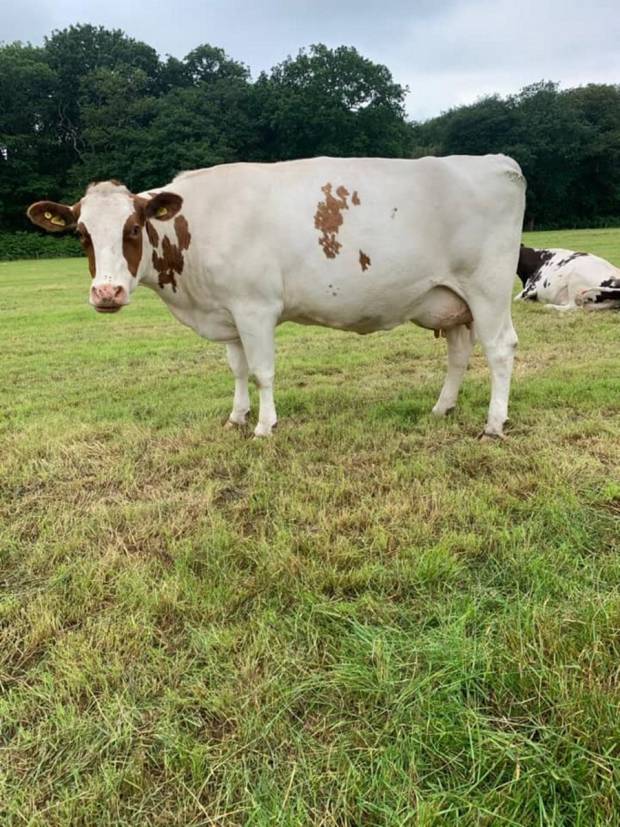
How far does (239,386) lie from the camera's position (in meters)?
5.18

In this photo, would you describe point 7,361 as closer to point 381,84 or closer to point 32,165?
point 32,165

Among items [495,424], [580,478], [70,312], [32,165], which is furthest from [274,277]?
[32,165]

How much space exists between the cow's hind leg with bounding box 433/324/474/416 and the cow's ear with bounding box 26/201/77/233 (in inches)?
128

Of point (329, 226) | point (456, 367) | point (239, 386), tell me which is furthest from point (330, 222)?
point (456, 367)

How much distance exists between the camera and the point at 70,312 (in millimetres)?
12922

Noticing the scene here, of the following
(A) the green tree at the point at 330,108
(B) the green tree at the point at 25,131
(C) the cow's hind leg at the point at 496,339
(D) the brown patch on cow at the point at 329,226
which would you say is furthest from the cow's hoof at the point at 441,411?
(A) the green tree at the point at 330,108

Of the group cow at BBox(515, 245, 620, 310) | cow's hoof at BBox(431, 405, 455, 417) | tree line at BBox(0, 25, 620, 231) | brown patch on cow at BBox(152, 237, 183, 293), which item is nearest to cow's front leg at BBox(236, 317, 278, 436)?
brown patch on cow at BBox(152, 237, 183, 293)

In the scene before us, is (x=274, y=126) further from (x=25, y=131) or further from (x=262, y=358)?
(x=262, y=358)

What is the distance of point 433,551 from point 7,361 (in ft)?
24.1

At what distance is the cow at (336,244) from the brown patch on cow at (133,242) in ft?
0.09

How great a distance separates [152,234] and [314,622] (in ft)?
11.3

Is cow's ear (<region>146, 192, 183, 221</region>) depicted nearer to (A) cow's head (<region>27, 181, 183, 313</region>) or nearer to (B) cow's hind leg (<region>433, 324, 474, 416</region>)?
(A) cow's head (<region>27, 181, 183, 313</region>)

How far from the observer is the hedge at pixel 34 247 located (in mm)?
42062

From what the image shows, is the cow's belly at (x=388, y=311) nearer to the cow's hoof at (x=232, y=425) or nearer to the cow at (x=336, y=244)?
the cow at (x=336, y=244)
